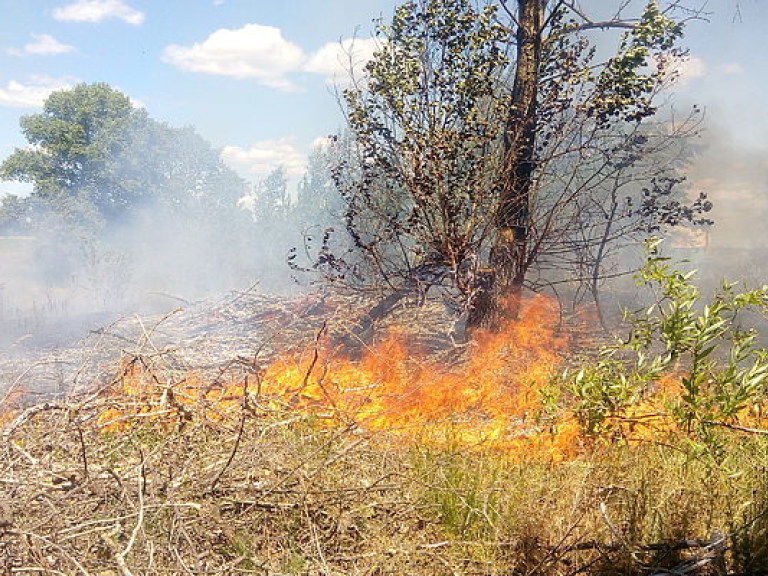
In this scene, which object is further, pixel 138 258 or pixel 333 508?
pixel 138 258

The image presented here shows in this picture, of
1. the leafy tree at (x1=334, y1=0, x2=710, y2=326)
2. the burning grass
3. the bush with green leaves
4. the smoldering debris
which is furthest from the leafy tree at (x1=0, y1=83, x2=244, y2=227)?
the bush with green leaves

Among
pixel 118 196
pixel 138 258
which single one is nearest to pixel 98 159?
pixel 118 196

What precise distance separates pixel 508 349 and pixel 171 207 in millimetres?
20806

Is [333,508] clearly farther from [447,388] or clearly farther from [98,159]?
[98,159]

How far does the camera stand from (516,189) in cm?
822

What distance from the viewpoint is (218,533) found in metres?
3.42

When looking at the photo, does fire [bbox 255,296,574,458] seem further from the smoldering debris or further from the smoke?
the smoke

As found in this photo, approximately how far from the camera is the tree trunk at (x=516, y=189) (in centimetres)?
793

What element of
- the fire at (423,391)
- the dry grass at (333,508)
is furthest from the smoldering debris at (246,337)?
the dry grass at (333,508)

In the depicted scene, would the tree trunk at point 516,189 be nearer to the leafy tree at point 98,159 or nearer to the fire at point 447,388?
the fire at point 447,388

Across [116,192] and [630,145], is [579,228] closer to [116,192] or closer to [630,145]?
[630,145]

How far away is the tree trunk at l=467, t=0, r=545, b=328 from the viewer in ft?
26.0

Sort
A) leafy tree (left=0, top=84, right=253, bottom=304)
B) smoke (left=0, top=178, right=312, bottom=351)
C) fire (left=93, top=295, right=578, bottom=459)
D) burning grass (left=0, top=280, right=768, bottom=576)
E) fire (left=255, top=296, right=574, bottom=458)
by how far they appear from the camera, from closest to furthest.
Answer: burning grass (left=0, top=280, right=768, bottom=576)
fire (left=93, top=295, right=578, bottom=459)
fire (left=255, top=296, right=574, bottom=458)
smoke (left=0, top=178, right=312, bottom=351)
leafy tree (left=0, top=84, right=253, bottom=304)

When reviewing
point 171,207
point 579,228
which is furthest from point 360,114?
point 171,207
